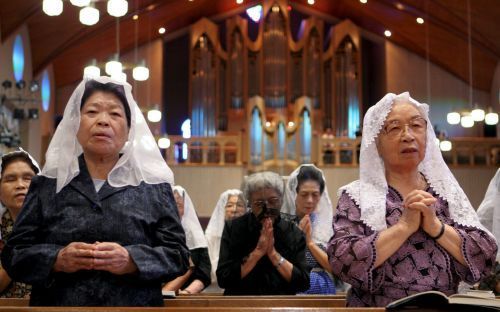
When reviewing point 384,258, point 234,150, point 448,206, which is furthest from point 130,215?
point 234,150

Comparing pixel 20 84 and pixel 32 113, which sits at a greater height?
pixel 20 84

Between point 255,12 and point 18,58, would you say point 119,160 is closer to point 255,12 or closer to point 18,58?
point 18,58

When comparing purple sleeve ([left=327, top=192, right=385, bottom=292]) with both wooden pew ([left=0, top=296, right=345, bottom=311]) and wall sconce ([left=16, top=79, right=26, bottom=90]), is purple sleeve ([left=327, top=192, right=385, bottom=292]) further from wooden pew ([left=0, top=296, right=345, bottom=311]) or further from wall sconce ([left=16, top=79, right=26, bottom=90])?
wall sconce ([left=16, top=79, right=26, bottom=90])

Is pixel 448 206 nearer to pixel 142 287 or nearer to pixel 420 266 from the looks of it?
pixel 420 266

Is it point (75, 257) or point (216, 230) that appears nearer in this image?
point (75, 257)

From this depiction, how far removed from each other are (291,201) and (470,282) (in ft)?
7.56

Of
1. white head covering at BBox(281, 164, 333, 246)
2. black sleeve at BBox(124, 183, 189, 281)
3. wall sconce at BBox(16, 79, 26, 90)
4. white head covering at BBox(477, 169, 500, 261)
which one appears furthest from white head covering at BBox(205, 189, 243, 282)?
wall sconce at BBox(16, 79, 26, 90)

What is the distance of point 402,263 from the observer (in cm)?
289

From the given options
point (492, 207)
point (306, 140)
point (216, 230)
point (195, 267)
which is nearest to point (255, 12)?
point (306, 140)

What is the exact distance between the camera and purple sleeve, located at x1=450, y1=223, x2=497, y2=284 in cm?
288

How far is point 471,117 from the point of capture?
1400 cm

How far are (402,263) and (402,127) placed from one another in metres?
0.55

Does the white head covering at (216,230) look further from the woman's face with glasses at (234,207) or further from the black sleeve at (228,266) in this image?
the black sleeve at (228,266)

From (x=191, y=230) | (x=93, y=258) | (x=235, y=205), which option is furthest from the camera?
(x=235, y=205)
